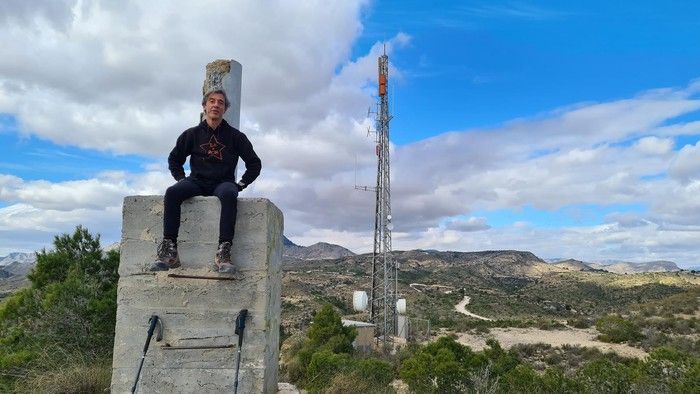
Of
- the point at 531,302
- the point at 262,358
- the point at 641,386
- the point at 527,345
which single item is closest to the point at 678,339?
the point at 527,345

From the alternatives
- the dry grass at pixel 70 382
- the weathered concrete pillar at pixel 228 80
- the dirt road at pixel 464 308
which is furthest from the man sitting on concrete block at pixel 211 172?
the dirt road at pixel 464 308

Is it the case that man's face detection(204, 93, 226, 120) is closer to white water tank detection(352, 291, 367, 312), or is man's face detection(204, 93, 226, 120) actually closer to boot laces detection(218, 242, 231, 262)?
boot laces detection(218, 242, 231, 262)

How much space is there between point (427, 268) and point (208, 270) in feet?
296

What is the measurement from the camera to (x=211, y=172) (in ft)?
14.8

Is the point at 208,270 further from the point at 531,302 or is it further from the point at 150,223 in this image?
the point at 531,302

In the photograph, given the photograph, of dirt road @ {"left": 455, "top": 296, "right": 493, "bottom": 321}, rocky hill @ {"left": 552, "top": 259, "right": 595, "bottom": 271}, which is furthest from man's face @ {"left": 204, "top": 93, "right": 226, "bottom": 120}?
rocky hill @ {"left": 552, "top": 259, "right": 595, "bottom": 271}

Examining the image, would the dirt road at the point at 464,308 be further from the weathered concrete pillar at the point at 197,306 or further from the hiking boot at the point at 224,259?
the hiking boot at the point at 224,259

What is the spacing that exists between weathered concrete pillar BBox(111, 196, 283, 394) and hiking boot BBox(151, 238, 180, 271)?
0.50 feet

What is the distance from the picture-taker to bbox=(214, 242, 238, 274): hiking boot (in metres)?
4.12

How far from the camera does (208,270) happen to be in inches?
173

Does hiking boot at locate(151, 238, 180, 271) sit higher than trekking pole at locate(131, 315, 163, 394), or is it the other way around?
hiking boot at locate(151, 238, 180, 271)

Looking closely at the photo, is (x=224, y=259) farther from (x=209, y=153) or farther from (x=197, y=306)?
(x=209, y=153)

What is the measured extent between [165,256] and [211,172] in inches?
33.5

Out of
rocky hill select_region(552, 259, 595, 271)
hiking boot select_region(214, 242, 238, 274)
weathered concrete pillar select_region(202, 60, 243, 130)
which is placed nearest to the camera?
hiking boot select_region(214, 242, 238, 274)
